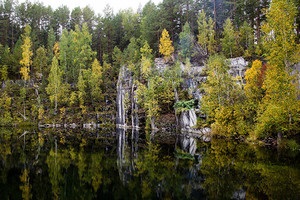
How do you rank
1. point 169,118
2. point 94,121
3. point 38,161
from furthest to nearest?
point 94,121 < point 169,118 < point 38,161

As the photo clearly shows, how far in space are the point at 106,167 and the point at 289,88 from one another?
49.4 ft

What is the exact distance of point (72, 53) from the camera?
58.9 meters

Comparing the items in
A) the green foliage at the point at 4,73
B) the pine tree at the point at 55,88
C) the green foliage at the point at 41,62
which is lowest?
the pine tree at the point at 55,88

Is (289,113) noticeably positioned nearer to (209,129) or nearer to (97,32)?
(209,129)

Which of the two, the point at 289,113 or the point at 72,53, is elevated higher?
the point at 72,53

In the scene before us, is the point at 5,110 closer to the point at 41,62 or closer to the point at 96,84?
the point at 41,62

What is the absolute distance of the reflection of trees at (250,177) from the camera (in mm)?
9553

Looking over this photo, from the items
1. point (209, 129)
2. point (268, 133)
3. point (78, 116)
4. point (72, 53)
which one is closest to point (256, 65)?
point (209, 129)

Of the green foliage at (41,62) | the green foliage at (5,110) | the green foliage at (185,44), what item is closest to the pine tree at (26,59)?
the green foliage at (41,62)

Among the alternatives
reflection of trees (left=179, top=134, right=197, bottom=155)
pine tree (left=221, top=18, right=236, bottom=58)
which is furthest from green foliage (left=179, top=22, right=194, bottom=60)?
reflection of trees (left=179, top=134, right=197, bottom=155)

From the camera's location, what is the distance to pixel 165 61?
163 feet

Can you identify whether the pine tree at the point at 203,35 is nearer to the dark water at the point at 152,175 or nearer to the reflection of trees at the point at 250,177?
the dark water at the point at 152,175

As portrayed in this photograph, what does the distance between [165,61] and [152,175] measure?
38571mm

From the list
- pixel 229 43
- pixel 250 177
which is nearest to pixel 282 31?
pixel 250 177
